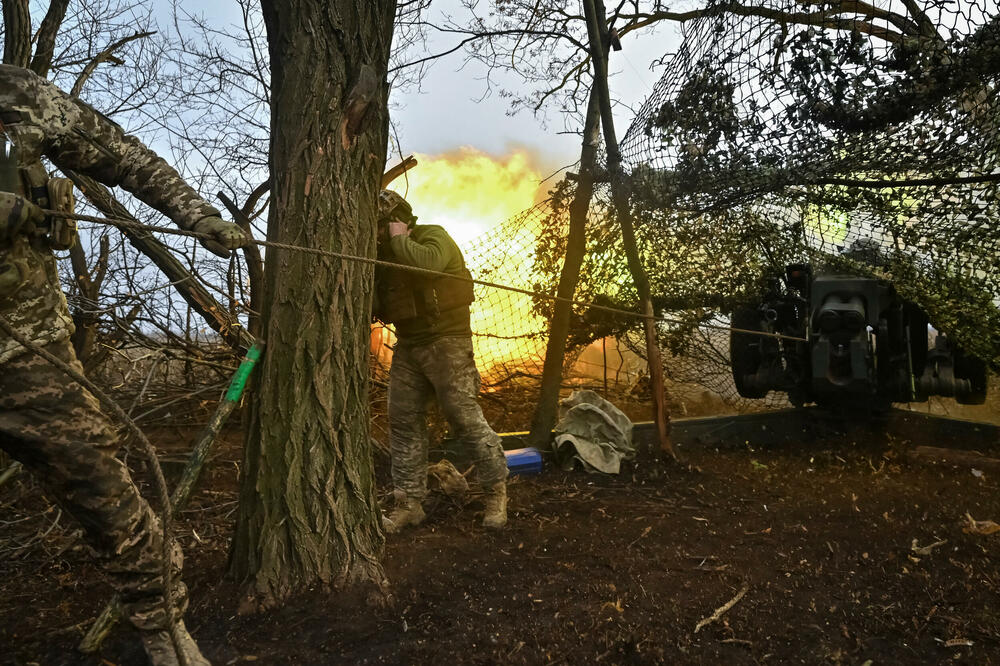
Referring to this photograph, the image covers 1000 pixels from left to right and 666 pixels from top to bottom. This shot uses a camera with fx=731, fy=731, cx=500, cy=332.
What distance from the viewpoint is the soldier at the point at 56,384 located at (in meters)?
2.37

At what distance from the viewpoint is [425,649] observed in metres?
2.65

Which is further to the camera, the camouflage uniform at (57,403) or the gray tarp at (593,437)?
the gray tarp at (593,437)

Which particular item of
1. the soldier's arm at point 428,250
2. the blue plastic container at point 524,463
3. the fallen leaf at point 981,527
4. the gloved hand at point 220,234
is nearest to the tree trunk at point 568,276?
the blue plastic container at point 524,463

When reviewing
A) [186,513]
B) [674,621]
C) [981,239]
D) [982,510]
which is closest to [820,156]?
[981,239]

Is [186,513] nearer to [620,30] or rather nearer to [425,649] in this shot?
[425,649]

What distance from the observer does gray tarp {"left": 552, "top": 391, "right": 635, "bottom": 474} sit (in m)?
5.18

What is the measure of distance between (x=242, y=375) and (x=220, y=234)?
Answer: 63 centimetres

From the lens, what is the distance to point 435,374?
4.09 meters

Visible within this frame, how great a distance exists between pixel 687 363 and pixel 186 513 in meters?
4.15

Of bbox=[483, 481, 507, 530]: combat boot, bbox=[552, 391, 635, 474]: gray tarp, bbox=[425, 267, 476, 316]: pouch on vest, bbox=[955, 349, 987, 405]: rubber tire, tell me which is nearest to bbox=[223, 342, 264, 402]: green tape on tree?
bbox=[425, 267, 476, 316]: pouch on vest

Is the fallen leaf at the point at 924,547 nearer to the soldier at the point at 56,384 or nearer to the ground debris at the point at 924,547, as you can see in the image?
the ground debris at the point at 924,547

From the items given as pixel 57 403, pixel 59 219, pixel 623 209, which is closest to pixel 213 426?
pixel 57 403

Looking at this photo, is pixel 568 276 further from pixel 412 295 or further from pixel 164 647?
pixel 164 647

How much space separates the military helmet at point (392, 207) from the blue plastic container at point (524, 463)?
6.45 ft
